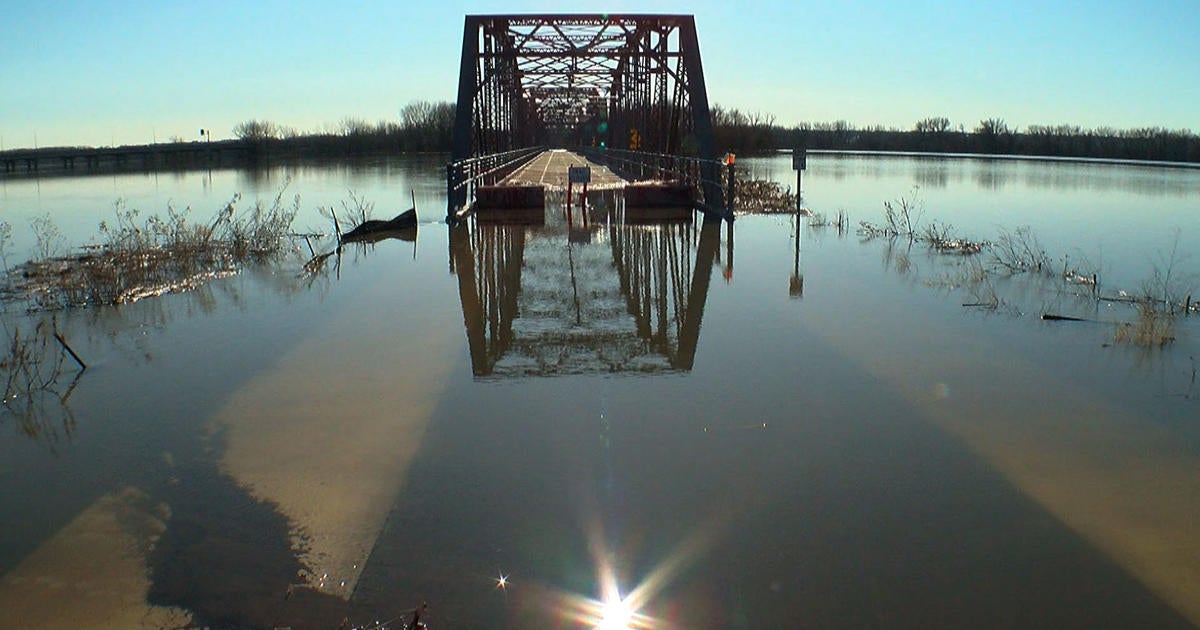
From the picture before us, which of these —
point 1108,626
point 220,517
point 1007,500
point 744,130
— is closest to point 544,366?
point 220,517

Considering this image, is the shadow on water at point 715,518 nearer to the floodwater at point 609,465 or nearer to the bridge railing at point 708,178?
the floodwater at point 609,465

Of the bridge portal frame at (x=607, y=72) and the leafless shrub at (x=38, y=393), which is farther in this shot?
the bridge portal frame at (x=607, y=72)

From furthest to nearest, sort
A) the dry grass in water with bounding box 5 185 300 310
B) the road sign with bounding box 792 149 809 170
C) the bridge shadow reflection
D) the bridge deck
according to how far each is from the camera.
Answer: the bridge deck
the road sign with bounding box 792 149 809 170
the dry grass in water with bounding box 5 185 300 310
the bridge shadow reflection

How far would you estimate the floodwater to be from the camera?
3.90 m

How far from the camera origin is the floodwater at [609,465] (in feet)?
12.8

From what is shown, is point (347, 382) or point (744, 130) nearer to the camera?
point (347, 382)

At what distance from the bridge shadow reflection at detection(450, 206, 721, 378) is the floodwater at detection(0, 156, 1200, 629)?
0.07 metres

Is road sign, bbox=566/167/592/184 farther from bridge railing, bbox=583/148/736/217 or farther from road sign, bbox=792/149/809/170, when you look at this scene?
road sign, bbox=792/149/809/170

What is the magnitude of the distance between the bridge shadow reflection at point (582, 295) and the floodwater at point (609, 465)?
7cm

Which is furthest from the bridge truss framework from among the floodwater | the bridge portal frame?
the floodwater

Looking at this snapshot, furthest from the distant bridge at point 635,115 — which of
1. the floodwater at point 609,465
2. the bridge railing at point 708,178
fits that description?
the floodwater at point 609,465

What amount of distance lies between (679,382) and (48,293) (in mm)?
8795

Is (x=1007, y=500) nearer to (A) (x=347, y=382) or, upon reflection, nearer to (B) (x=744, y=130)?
(A) (x=347, y=382)

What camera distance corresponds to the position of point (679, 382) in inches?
275
